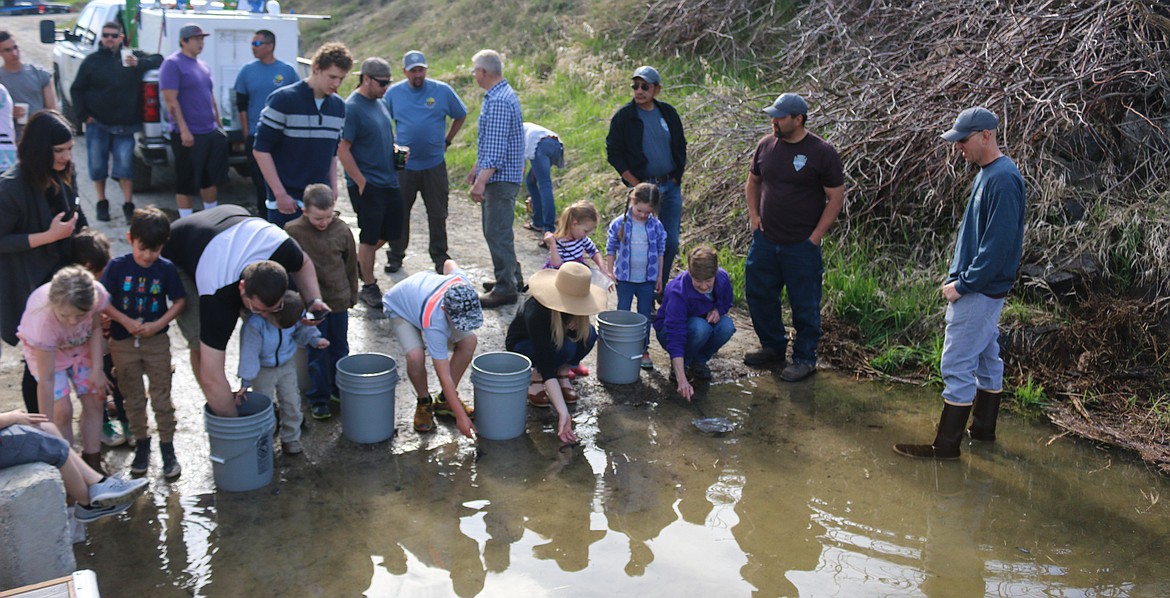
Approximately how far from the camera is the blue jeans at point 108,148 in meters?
8.98

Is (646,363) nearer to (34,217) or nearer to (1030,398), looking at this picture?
(1030,398)

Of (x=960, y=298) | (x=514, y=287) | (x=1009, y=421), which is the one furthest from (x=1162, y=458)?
(x=514, y=287)

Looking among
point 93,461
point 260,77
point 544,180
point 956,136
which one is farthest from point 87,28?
point 956,136

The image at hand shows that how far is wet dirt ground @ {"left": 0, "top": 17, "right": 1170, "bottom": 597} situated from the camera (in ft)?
14.4

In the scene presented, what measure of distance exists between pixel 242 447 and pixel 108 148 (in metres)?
5.52

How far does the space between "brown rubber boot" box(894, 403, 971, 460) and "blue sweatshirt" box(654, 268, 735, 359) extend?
1.54m

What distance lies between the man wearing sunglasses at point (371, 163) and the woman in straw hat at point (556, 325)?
179 centimetres

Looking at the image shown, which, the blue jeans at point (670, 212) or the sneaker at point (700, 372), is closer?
the sneaker at point (700, 372)

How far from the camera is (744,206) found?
8.72m

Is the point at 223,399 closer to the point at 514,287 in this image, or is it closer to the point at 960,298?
the point at 514,287

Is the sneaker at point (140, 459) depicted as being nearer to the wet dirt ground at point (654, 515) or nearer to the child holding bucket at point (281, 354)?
the wet dirt ground at point (654, 515)

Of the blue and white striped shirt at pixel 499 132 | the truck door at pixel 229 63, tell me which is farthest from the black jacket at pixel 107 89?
the blue and white striped shirt at pixel 499 132

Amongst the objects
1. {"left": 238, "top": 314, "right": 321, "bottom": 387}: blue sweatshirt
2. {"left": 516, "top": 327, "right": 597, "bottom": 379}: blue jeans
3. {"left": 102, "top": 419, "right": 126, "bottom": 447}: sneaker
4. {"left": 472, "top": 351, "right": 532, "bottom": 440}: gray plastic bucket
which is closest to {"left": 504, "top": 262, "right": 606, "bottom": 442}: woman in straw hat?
{"left": 516, "top": 327, "right": 597, "bottom": 379}: blue jeans

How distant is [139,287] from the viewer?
4.83m
